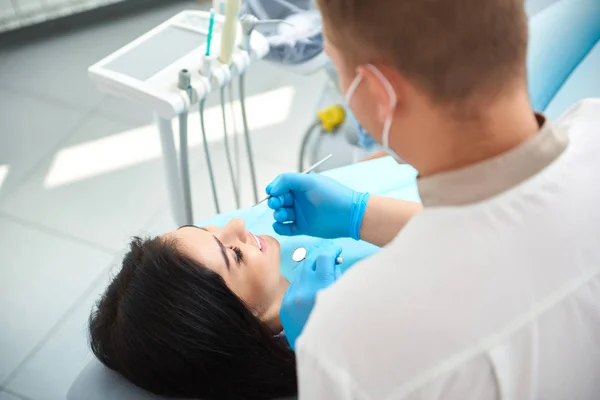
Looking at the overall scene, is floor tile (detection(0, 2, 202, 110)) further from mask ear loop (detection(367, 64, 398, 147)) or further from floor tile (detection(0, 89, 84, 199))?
mask ear loop (detection(367, 64, 398, 147))

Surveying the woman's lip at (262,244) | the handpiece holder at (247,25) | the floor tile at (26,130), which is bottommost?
the floor tile at (26,130)

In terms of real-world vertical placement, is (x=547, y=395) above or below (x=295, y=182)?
above

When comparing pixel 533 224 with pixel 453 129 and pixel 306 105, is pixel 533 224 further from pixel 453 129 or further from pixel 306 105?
pixel 306 105

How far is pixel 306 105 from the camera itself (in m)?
2.81

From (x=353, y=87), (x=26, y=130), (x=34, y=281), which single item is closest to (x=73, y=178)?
(x=26, y=130)

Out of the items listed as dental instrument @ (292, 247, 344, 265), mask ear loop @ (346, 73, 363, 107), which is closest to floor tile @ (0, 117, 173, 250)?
dental instrument @ (292, 247, 344, 265)

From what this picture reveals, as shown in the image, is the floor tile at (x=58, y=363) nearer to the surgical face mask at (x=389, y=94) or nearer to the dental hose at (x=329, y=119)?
the dental hose at (x=329, y=119)

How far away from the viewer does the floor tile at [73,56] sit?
A: 283 centimetres

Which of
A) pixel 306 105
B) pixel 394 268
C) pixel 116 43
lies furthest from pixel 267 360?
pixel 116 43

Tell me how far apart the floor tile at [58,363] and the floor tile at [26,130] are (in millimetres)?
717

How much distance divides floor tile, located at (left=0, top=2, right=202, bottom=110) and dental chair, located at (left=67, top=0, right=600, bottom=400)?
1610 millimetres

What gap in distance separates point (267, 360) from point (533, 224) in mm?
692

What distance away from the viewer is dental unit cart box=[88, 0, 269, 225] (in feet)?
4.18

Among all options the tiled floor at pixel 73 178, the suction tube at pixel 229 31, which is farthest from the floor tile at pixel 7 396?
the suction tube at pixel 229 31
